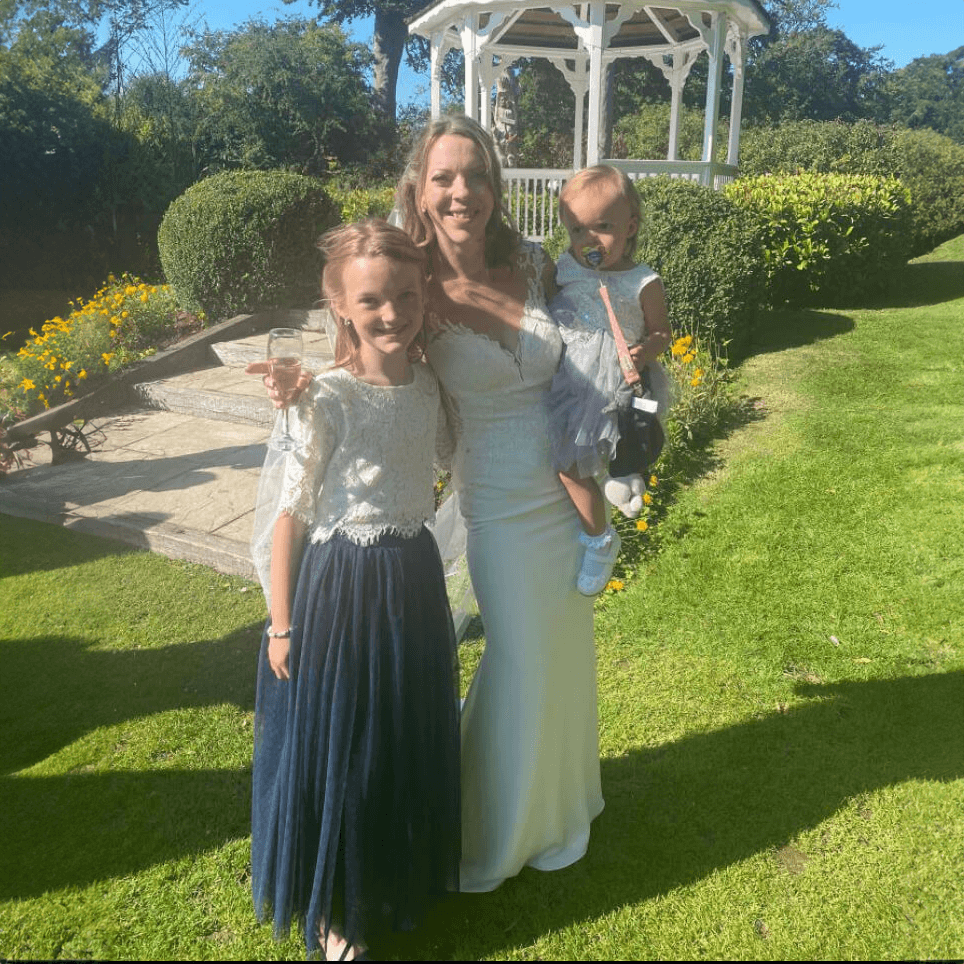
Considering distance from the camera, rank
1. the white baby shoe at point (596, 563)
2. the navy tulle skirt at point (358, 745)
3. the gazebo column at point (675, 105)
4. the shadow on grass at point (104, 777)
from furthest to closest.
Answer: the gazebo column at point (675, 105) → the shadow on grass at point (104, 777) → the white baby shoe at point (596, 563) → the navy tulle skirt at point (358, 745)

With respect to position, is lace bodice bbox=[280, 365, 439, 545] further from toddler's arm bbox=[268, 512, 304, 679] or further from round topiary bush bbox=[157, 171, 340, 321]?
round topiary bush bbox=[157, 171, 340, 321]

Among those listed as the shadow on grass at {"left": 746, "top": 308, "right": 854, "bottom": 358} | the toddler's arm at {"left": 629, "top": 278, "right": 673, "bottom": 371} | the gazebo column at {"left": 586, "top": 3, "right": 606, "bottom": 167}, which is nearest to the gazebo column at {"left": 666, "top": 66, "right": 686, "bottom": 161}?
the gazebo column at {"left": 586, "top": 3, "right": 606, "bottom": 167}

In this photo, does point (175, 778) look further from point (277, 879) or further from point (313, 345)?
point (313, 345)

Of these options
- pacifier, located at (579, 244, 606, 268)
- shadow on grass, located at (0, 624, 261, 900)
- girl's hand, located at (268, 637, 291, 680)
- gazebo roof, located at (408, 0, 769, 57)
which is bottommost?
shadow on grass, located at (0, 624, 261, 900)

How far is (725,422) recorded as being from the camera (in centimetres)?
708

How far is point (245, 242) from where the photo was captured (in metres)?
10.7

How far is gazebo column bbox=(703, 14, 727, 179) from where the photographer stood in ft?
40.5

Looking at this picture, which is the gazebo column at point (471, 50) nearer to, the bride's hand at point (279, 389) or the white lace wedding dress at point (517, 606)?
the white lace wedding dress at point (517, 606)

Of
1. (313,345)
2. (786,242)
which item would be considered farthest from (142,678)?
(786,242)

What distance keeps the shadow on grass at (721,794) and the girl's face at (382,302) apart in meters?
1.88

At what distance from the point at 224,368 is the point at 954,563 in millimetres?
7650

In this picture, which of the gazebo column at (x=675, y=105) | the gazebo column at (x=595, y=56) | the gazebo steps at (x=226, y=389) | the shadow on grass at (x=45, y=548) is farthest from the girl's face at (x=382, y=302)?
the gazebo column at (x=675, y=105)

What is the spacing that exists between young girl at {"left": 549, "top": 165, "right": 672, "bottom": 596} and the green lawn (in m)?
1.25

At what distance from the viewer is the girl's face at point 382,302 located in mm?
2232
